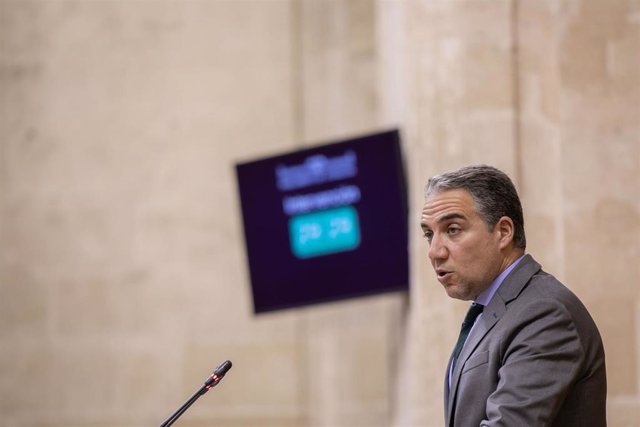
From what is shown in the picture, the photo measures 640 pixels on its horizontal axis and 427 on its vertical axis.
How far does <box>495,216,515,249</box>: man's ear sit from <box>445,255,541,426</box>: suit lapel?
6 centimetres

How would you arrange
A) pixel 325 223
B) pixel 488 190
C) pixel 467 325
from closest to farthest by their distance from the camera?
pixel 488 190, pixel 467 325, pixel 325 223

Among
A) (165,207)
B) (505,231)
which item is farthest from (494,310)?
(165,207)

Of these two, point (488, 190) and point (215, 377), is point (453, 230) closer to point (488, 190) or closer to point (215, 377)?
point (488, 190)

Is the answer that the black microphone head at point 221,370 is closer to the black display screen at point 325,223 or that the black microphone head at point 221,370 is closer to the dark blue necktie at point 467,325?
the dark blue necktie at point 467,325

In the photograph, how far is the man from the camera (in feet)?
8.64

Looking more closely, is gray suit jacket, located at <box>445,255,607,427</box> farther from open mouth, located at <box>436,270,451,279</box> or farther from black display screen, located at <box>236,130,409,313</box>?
black display screen, located at <box>236,130,409,313</box>

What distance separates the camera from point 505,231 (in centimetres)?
291

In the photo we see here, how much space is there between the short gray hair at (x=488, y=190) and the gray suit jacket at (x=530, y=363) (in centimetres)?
13

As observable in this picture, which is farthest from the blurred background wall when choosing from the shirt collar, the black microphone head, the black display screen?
the shirt collar

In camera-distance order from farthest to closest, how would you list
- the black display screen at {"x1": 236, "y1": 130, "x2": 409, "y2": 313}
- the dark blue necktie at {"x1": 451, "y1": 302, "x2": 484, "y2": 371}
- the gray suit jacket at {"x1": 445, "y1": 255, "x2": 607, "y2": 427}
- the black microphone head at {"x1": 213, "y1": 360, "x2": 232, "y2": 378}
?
the black display screen at {"x1": 236, "y1": 130, "x2": 409, "y2": 313}, the black microphone head at {"x1": 213, "y1": 360, "x2": 232, "y2": 378}, the dark blue necktie at {"x1": 451, "y1": 302, "x2": 484, "y2": 371}, the gray suit jacket at {"x1": 445, "y1": 255, "x2": 607, "y2": 427}

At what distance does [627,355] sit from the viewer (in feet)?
18.3

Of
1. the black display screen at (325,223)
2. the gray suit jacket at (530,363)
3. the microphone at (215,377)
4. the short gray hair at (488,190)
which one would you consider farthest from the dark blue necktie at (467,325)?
the black display screen at (325,223)

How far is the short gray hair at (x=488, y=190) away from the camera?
288 cm

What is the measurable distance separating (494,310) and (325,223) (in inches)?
155
